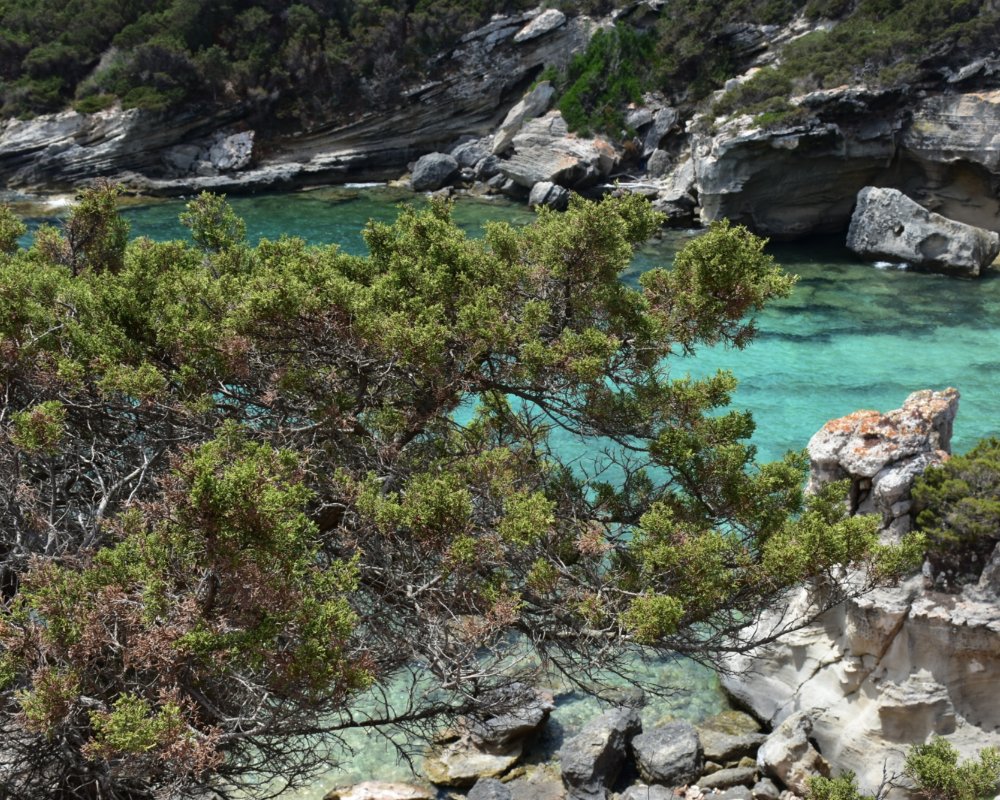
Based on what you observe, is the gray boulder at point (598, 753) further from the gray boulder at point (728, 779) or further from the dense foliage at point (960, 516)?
the dense foliage at point (960, 516)

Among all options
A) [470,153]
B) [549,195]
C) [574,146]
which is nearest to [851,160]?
[549,195]

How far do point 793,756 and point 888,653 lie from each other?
1321mm

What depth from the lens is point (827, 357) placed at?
19.4 metres

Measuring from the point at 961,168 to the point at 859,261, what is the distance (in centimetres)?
412

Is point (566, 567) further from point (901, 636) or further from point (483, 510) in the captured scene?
point (901, 636)

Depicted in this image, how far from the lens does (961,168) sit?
2652 cm

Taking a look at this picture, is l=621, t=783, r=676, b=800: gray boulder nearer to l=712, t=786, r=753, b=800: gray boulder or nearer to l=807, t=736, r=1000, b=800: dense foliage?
l=712, t=786, r=753, b=800: gray boulder

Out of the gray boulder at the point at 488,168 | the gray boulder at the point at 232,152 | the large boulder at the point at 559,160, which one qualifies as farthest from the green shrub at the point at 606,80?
the gray boulder at the point at 232,152

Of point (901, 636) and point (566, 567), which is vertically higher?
point (566, 567)

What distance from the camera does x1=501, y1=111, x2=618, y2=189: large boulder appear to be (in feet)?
107

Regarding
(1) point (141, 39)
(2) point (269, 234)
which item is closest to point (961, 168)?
(2) point (269, 234)

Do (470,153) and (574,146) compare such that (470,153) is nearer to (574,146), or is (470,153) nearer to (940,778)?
(574,146)

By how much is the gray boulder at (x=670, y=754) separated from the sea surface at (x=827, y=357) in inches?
24.3

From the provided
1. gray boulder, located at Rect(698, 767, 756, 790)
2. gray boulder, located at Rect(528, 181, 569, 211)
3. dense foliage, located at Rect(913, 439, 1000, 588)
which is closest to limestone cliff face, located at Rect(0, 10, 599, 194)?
gray boulder, located at Rect(528, 181, 569, 211)
